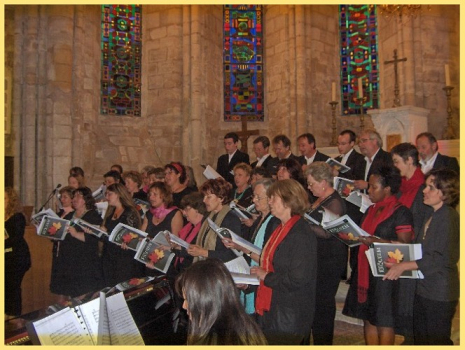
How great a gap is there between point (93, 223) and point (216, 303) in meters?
3.86

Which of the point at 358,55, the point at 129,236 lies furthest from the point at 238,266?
the point at 358,55

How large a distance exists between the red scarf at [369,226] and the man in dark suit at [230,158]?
11.6ft

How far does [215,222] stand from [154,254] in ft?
2.12

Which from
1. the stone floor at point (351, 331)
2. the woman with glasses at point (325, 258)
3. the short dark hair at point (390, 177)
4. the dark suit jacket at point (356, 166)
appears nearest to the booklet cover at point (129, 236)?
the woman with glasses at point (325, 258)

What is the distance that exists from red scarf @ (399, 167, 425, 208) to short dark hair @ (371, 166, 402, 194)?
0.24 metres

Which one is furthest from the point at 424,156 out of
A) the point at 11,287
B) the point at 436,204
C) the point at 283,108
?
the point at 283,108

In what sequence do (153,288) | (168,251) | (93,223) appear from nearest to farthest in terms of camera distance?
(153,288), (168,251), (93,223)

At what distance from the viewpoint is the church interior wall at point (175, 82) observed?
10.2 meters

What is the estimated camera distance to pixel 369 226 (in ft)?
11.8

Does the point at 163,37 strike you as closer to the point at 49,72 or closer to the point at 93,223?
the point at 49,72

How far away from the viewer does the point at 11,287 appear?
5109mm

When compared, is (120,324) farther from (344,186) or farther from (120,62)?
(120,62)

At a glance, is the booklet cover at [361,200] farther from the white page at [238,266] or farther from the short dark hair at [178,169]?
the short dark hair at [178,169]

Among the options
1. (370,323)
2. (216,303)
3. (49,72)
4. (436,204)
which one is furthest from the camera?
(49,72)
